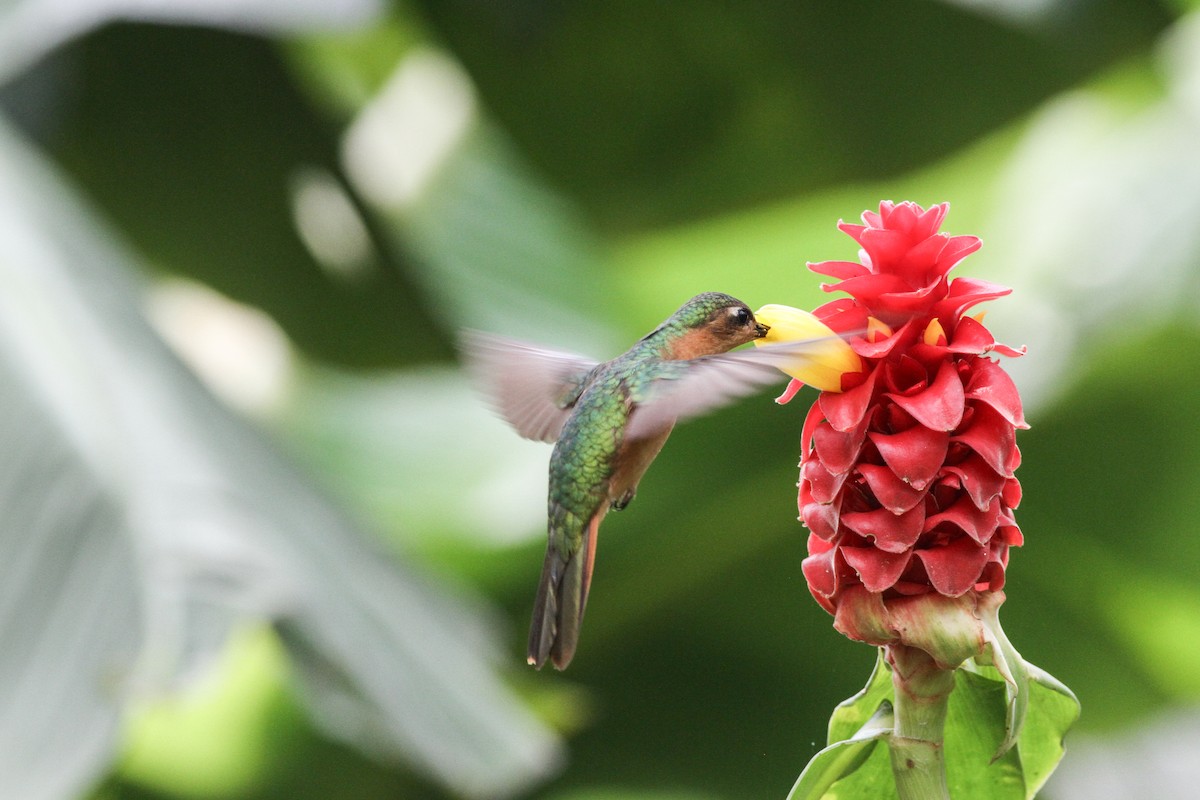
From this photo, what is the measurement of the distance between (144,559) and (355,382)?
1.98m

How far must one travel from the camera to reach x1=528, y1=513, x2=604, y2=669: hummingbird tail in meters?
1.04

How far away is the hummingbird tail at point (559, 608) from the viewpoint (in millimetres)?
1036

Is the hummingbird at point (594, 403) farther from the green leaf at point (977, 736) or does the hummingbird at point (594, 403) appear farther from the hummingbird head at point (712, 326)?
the green leaf at point (977, 736)

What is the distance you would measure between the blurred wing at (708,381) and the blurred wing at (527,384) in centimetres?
20

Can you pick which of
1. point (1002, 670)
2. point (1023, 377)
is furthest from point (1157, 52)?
point (1002, 670)

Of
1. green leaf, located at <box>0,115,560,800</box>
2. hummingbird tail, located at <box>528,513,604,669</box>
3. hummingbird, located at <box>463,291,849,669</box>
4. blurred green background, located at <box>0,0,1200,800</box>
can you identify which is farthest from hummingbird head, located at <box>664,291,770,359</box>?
blurred green background, located at <box>0,0,1200,800</box>

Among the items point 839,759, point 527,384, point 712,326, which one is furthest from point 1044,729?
point 527,384

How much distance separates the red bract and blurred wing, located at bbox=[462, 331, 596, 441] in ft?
1.64

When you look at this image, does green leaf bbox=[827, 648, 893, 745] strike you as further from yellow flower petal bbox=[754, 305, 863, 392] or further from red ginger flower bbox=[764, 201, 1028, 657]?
yellow flower petal bbox=[754, 305, 863, 392]

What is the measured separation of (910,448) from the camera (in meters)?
0.78

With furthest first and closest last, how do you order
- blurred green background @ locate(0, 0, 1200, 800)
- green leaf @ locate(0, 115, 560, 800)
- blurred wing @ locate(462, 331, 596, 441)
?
blurred green background @ locate(0, 0, 1200, 800) → green leaf @ locate(0, 115, 560, 800) → blurred wing @ locate(462, 331, 596, 441)

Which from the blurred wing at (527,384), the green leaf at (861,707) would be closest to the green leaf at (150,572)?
the blurred wing at (527,384)

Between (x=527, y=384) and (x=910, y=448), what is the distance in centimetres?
60

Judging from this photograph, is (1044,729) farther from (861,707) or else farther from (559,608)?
(559,608)
